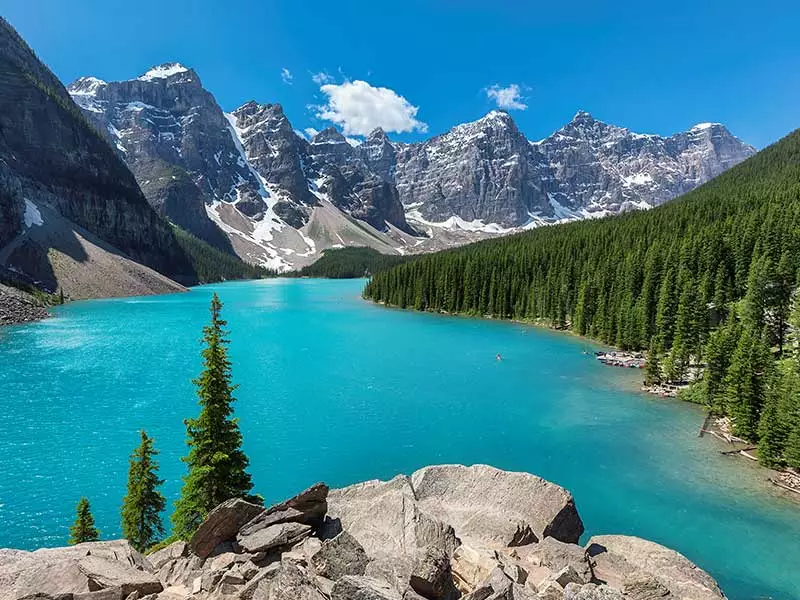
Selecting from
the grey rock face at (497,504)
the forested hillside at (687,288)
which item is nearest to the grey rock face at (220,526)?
the grey rock face at (497,504)

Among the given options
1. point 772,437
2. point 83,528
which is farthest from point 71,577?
point 772,437

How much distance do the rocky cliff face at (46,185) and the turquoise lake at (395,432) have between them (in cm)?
8627

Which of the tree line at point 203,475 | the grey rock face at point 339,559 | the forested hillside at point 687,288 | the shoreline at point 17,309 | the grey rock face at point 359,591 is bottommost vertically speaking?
the shoreline at point 17,309

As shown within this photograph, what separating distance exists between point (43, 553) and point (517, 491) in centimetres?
1489

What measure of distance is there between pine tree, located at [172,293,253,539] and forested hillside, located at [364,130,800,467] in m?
32.0

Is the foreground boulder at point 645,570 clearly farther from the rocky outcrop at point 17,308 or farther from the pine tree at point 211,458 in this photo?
the rocky outcrop at point 17,308

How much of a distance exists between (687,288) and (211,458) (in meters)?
60.4

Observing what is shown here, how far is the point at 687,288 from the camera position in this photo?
59156 millimetres

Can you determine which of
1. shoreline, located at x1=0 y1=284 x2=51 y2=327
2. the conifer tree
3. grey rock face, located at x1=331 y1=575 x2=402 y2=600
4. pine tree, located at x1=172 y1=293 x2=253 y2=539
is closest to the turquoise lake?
the conifer tree

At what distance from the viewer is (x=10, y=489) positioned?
85.7ft

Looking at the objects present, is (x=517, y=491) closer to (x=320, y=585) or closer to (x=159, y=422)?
(x=320, y=585)

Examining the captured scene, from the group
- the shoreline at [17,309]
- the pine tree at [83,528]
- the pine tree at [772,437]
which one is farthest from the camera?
the shoreline at [17,309]

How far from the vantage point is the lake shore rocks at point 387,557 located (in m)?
9.71

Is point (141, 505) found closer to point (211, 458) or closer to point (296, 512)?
point (211, 458)
